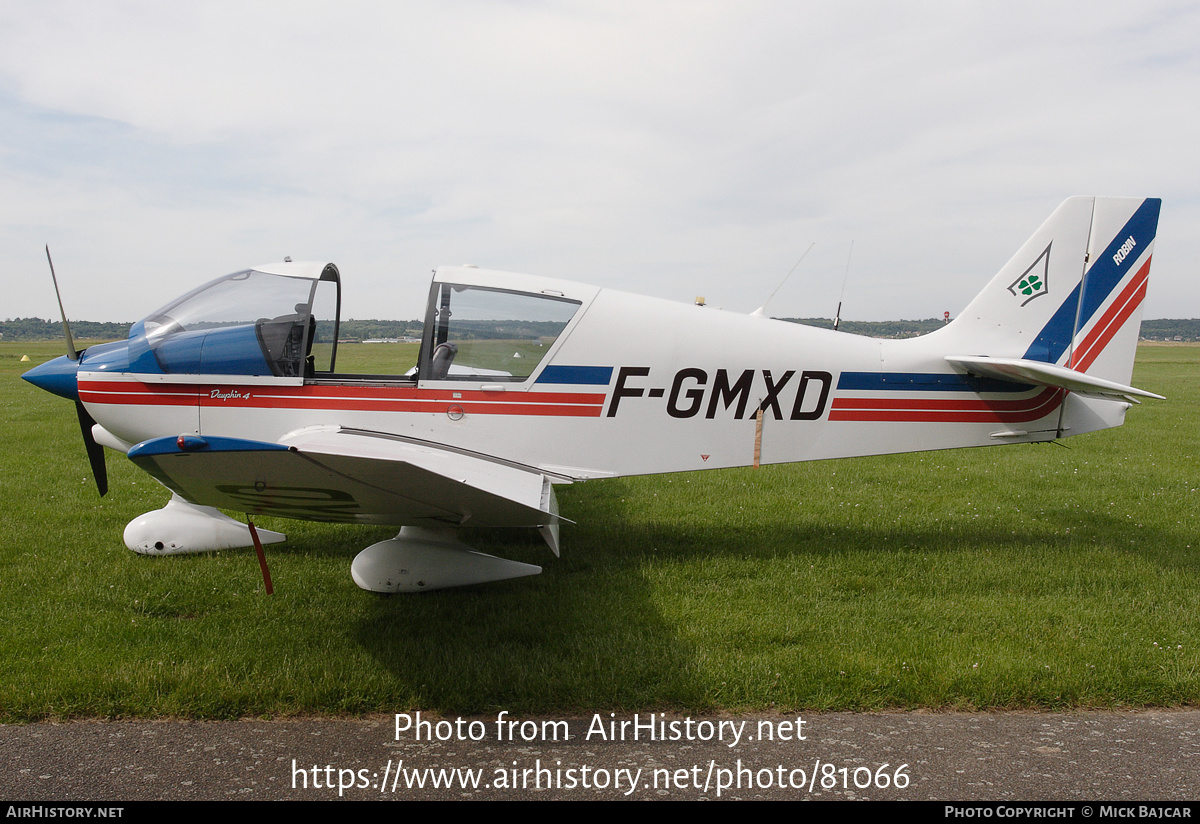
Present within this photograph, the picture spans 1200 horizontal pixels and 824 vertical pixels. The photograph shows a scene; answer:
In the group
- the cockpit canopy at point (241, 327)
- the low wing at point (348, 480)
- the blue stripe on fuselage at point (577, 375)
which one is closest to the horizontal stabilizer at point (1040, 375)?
the blue stripe on fuselage at point (577, 375)

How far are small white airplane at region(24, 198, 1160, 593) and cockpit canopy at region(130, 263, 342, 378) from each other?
0.05 feet

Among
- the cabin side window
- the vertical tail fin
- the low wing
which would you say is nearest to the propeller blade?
the low wing

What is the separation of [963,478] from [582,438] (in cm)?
563

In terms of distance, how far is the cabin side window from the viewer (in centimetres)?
479

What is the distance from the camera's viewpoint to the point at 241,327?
15.3 ft

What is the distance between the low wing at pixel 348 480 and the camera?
3.10 metres

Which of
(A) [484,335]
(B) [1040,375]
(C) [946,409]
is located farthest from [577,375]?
(B) [1040,375]

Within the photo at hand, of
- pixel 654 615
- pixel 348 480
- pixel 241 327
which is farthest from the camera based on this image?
pixel 241 327

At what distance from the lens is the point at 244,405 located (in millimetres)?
4609

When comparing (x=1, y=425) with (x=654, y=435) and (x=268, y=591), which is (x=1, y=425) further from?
(x=654, y=435)

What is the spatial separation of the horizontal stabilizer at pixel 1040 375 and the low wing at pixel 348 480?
330 centimetres

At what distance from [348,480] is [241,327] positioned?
191cm

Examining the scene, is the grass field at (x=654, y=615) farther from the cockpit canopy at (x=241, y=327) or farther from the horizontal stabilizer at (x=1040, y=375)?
the horizontal stabilizer at (x=1040, y=375)

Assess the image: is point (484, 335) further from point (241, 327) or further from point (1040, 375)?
point (1040, 375)
